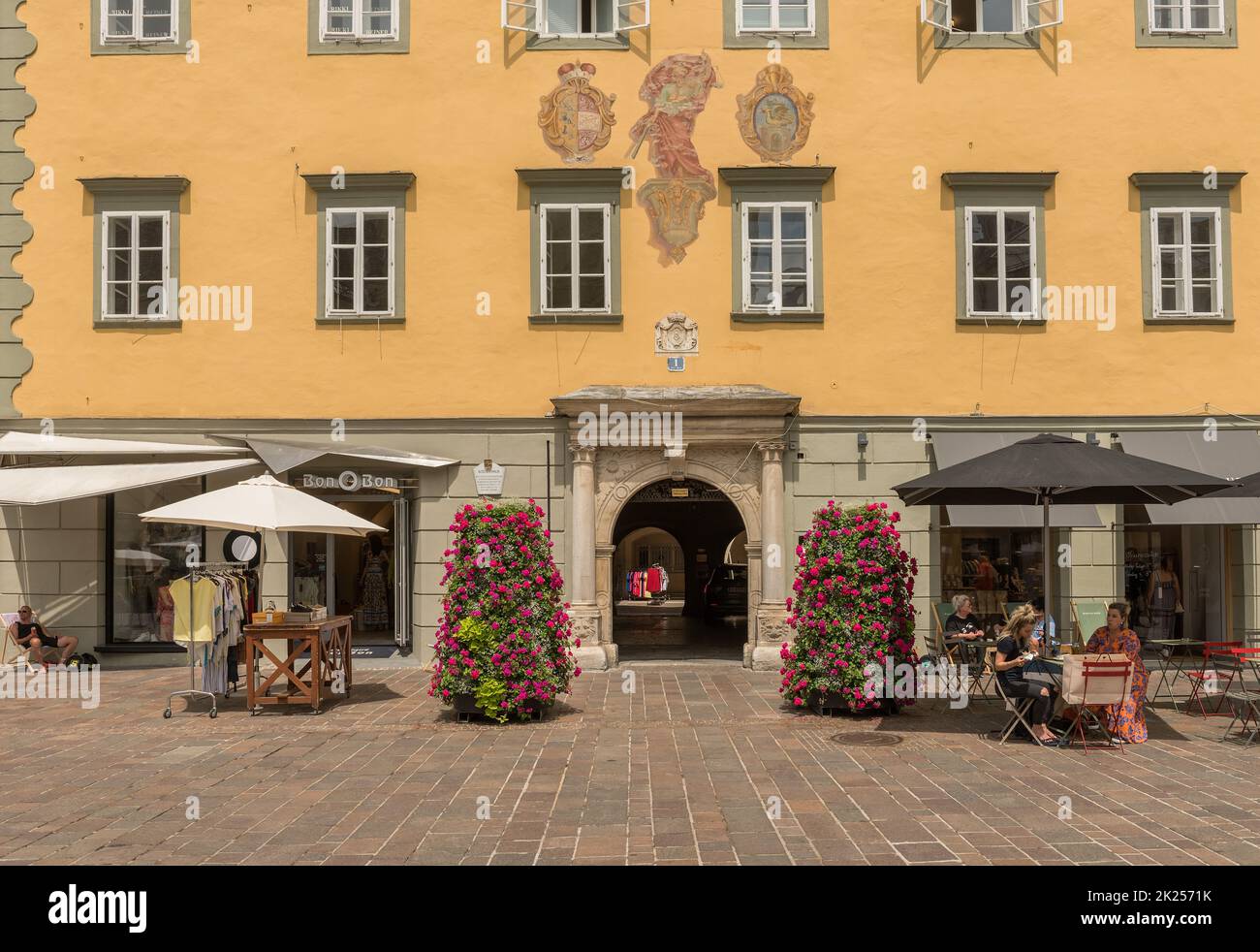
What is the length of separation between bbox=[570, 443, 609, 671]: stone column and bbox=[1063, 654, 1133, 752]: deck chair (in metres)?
7.04

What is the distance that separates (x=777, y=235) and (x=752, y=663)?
5.93 meters

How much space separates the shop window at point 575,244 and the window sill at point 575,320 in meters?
0.01

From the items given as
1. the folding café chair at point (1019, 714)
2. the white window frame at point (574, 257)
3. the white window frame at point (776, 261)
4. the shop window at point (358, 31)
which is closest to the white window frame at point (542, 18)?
the shop window at point (358, 31)

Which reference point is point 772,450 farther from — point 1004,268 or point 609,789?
point 609,789

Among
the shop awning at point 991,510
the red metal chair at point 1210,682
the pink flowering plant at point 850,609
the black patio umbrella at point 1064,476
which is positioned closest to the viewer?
the black patio umbrella at point 1064,476

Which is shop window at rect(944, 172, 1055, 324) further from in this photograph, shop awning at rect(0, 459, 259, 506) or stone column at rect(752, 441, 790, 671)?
shop awning at rect(0, 459, 259, 506)

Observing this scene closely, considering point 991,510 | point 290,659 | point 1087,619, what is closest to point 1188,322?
point 991,510

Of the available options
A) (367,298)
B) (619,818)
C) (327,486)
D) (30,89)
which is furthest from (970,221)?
(30,89)

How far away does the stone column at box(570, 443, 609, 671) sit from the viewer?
15.5 meters

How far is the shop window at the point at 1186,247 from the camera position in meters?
15.9

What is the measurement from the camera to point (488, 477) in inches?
624

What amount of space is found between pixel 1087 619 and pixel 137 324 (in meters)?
13.3

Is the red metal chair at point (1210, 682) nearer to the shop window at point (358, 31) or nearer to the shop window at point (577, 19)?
the shop window at point (577, 19)

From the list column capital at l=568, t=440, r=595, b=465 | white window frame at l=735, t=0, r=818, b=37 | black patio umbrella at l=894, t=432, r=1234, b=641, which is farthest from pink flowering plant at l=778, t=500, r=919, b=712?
white window frame at l=735, t=0, r=818, b=37
